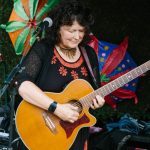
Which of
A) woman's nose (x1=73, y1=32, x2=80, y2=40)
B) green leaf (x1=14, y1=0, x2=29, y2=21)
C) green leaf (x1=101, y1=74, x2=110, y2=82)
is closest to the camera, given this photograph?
woman's nose (x1=73, y1=32, x2=80, y2=40)

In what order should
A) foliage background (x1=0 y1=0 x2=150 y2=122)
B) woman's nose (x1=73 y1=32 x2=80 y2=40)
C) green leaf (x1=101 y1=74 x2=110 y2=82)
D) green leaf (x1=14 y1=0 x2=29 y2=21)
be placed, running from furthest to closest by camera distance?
1. foliage background (x1=0 y1=0 x2=150 y2=122)
2. green leaf (x1=101 y1=74 x2=110 y2=82)
3. green leaf (x1=14 y1=0 x2=29 y2=21)
4. woman's nose (x1=73 y1=32 x2=80 y2=40)

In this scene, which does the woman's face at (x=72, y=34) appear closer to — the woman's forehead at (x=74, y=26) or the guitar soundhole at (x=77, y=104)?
the woman's forehead at (x=74, y=26)

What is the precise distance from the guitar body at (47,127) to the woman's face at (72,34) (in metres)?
0.26

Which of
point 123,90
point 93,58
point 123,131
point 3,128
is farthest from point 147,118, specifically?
point 93,58

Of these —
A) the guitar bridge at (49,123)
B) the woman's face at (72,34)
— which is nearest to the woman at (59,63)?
the woman's face at (72,34)

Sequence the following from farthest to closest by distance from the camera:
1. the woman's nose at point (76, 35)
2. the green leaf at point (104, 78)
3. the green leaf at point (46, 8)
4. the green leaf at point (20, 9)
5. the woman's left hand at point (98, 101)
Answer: the green leaf at point (104, 78) → the green leaf at point (20, 9) → the green leaf at point (46, 8) → the woman's left hand at point (98, 101) → the woman's nose at point (76, 35)

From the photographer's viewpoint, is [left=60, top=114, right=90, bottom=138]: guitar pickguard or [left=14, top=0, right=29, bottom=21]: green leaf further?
[left=14, top=0, right=29, bottom=21]: green leaf

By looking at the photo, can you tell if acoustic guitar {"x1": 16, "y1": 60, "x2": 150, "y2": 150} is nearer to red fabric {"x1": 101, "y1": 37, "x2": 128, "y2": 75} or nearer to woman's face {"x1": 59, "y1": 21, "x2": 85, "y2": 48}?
woman's face {"x1": 59, "y1": 21, "x2": 85, "y2": 48}

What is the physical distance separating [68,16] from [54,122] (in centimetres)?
74

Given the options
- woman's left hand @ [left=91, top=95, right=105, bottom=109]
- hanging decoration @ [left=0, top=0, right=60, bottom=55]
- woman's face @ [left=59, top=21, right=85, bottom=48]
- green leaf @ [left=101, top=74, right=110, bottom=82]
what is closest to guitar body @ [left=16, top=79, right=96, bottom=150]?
woman's left hand @ [left=91, top=95, right=105, bottom=109]

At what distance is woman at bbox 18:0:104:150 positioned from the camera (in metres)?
2.66

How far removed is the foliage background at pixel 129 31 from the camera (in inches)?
182

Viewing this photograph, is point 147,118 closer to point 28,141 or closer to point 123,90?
point 123,90

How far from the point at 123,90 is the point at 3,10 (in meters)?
2.10
